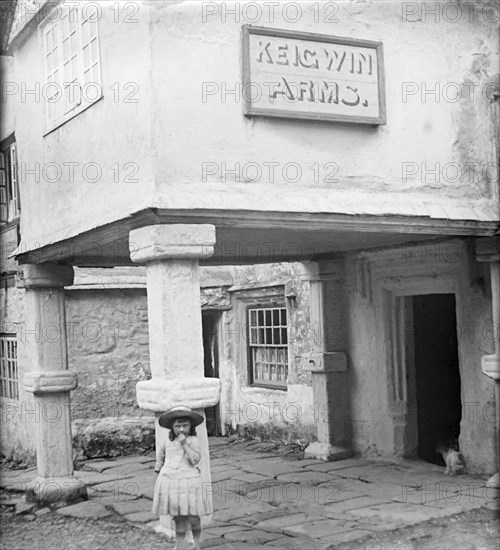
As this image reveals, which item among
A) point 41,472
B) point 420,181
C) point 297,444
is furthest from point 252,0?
point 297,444

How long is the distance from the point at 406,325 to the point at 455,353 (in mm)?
1149

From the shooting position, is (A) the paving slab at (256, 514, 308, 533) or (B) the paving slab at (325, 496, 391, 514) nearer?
(A) the paving slab at (256, 514, 308, 533)

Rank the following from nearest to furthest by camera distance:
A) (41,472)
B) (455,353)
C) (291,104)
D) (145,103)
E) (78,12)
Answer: (145,103), (291,104), (78,12), (41,472), (455,353)

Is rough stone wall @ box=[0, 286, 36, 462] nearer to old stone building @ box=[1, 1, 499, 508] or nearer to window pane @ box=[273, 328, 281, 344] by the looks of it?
old stone building @ box=[1, 1, 499, 508]

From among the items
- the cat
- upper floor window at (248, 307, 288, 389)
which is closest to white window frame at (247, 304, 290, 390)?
upper floor window at (248, 307, 288, 389)

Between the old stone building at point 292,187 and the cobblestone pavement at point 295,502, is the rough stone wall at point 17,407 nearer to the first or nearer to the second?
the cobblestone pavement at point 295,502

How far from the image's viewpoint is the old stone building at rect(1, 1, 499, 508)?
6371mm

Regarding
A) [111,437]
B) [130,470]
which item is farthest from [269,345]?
[130,470]

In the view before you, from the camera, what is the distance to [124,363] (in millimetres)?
11984

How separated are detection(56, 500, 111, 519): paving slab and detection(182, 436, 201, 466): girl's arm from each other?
2.34 meters

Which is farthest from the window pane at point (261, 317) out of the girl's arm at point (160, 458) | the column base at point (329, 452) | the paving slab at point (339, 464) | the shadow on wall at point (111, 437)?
the girl's arm at point (160, 458)

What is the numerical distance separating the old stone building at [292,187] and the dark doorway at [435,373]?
29mm

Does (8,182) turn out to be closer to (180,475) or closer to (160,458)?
(160,458)

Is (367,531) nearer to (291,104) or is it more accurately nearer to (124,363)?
(291,104)
